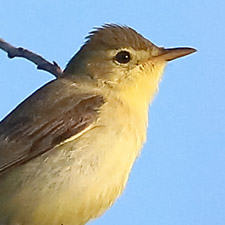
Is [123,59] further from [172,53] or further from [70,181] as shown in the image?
[70,181]

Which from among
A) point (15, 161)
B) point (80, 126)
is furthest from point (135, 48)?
point (15, 161)

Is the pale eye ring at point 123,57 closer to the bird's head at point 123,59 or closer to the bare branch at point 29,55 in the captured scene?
the bird's head at point 123,59

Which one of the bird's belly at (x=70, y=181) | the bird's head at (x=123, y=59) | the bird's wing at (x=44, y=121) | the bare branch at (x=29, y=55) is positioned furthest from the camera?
the bare branch at (x=29, y=55)

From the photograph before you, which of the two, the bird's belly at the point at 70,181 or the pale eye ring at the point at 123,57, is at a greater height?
the pale eye ring at the point at 123,57

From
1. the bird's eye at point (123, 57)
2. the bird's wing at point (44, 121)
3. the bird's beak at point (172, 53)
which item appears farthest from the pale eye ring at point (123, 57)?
the bird's wing at point (44, 121)

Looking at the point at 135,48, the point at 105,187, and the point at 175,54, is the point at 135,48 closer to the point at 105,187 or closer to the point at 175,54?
the point at 175,54

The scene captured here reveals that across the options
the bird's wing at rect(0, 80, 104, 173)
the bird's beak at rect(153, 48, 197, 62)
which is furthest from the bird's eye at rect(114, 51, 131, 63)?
the bird's wing at rect(0, 80, 104, 173)
